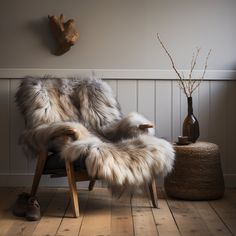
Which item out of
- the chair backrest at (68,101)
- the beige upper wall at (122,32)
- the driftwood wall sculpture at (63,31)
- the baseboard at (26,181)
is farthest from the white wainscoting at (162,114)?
the driftwood wall sculpture at (63,31)

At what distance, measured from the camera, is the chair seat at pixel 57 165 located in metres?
2.74

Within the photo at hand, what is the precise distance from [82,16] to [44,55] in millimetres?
447

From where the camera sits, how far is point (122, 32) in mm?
3607

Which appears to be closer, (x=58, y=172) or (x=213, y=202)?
(x=58, y=172)

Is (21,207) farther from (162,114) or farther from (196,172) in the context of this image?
(162,114)

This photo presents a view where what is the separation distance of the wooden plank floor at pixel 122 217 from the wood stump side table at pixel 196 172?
7 cm

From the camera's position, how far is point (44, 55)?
3604 mm

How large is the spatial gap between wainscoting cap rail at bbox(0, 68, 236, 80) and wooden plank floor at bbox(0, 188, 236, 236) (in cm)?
96

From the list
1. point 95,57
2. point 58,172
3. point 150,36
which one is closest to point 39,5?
point 95,57

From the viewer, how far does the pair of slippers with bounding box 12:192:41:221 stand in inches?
104

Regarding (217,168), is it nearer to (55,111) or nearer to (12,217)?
(55,111)

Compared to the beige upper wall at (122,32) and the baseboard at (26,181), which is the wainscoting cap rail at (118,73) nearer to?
the beige upper wall at (122,32)

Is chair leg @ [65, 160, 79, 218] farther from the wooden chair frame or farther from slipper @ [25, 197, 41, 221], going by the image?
slipper @ [25, 197, 41, 221]

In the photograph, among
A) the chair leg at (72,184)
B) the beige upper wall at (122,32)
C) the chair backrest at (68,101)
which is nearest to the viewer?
the chair leg at (72,184)
